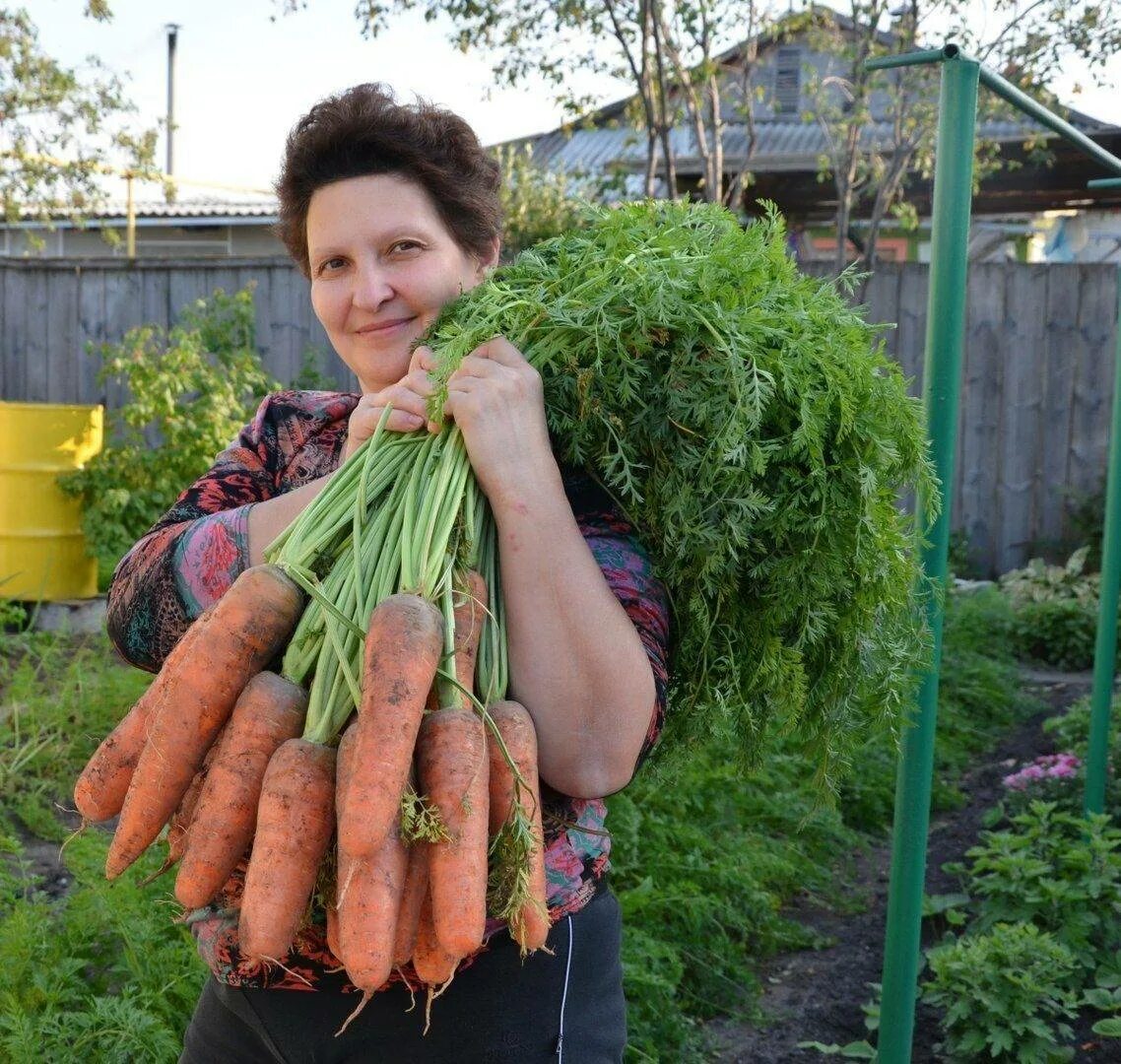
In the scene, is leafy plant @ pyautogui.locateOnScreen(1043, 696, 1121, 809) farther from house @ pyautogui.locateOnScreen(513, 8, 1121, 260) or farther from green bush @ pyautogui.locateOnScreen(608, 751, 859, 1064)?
house @ pyautogui.locateOnScreen(513, 8, 1121, 260)

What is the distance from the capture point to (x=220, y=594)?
1.62m

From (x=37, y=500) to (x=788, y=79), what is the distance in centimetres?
1280

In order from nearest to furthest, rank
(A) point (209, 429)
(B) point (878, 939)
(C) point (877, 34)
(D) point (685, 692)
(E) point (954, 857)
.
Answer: (D) point (685, 692)
(B) point (878, 939)
(E) point (954, 857)
(A) point (209, 429)
(C) point (877, 34)

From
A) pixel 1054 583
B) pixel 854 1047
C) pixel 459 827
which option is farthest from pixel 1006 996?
pixel 1054 583

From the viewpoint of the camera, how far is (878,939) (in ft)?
12.9

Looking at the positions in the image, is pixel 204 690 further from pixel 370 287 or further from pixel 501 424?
pixel 370 287

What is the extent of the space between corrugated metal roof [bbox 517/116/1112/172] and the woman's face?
32.7 ft

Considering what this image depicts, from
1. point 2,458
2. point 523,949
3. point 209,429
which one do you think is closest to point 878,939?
point 523,949

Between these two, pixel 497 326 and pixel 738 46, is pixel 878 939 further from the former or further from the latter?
pixel 738 46

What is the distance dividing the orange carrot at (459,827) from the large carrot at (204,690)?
0.26 m

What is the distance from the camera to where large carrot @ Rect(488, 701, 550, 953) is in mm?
1393

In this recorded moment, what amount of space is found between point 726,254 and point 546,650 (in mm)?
619

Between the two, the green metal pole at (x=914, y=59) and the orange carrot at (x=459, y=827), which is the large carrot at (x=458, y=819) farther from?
the green metal pole at (x=914, y=59)

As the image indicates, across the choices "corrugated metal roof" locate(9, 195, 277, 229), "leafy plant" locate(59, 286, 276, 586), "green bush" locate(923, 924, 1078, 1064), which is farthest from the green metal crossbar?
"corrugated metal roof" locate(9, 195, 277, 229)
